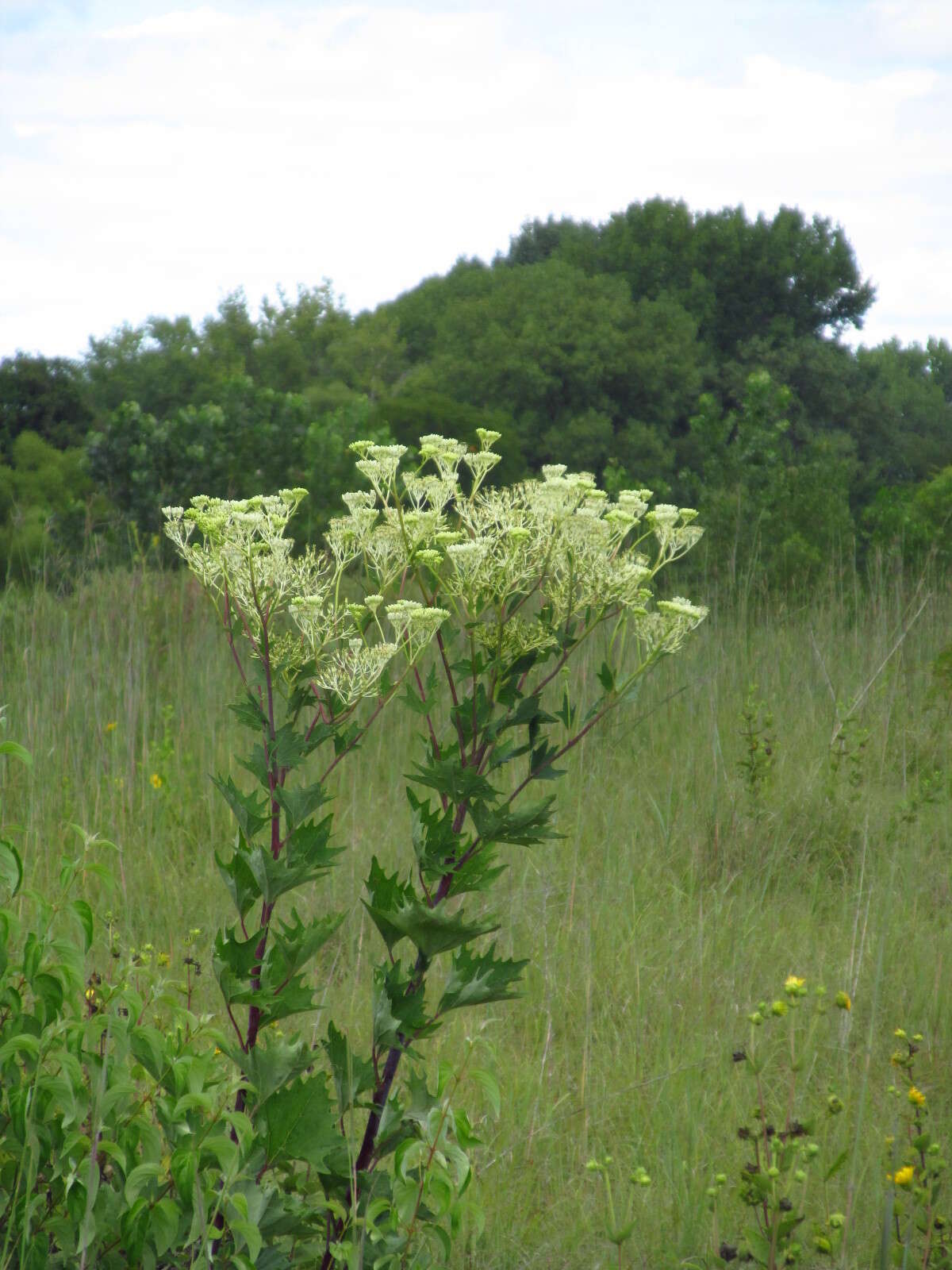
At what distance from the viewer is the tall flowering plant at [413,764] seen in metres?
1.48

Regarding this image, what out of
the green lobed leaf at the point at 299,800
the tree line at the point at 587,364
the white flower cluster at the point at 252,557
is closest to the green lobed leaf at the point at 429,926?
the green lobed leaf at the point at 299,800

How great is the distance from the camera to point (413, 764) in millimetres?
1572

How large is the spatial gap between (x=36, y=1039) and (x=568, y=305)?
2530 centimetres

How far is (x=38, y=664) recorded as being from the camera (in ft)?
15.8

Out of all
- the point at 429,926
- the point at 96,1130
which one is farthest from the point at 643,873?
the point at 96,1130

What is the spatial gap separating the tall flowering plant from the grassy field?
35 centimetres

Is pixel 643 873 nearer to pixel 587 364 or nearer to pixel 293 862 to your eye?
pixel 293 862

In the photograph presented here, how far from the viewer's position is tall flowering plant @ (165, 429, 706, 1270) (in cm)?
148

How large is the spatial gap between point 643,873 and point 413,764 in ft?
7.20

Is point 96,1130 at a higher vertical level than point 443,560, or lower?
lower

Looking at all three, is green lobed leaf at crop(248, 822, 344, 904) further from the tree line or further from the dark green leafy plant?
the tree line

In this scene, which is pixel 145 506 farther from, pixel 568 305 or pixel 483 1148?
pixel 568 305

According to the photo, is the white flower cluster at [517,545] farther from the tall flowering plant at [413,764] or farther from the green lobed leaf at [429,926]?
the green lobed leaf at [429,926]

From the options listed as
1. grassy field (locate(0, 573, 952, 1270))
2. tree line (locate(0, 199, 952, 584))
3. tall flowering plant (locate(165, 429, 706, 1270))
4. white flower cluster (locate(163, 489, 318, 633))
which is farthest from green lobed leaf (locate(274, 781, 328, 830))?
tree line (locate(0, 199, 952, 584))
